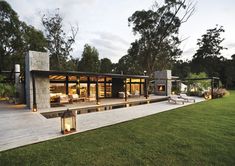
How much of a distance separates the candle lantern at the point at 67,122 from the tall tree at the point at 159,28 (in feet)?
67.0

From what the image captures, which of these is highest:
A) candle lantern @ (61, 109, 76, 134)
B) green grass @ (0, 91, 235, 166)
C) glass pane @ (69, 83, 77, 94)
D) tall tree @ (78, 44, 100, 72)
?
tall tree @ (78, 44, 100, 72)

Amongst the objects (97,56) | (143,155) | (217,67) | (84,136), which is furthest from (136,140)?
(217,67)

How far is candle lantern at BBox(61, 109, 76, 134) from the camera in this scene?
5062 mm

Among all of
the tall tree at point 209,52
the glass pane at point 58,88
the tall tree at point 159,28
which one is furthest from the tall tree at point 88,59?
the tall tree at point 209,52

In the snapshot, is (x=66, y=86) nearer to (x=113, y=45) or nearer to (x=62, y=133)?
(x=62, y=133)

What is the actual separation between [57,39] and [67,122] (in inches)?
865

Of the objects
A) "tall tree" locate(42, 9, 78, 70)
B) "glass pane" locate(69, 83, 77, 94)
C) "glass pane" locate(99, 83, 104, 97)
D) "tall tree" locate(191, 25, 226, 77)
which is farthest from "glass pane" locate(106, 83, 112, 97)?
"tall tree" locate(191, 25, 226, 77)

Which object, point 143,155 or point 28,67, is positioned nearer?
point 143,155

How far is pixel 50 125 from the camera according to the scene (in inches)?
236

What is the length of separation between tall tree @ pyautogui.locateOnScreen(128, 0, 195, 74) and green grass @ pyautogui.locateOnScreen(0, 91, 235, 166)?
19.7 m

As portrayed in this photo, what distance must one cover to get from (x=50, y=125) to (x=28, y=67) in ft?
17.6

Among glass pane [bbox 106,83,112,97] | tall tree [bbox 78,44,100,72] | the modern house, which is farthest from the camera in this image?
tall tree [bbox 78,44,100,72]

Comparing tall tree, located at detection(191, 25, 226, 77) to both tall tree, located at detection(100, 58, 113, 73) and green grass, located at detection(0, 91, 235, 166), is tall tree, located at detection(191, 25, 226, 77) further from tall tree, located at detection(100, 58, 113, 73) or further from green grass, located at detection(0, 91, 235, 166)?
green grass, located at detection(0, 91, 235, 166)

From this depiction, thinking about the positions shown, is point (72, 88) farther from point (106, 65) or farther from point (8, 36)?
point (106, 65)
